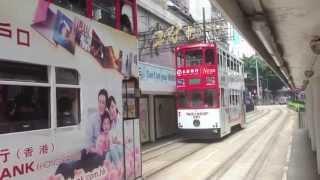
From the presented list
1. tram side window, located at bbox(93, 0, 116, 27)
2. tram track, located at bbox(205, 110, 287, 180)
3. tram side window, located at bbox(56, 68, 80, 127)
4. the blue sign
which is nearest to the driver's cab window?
the blue sign

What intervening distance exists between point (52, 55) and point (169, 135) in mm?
21003

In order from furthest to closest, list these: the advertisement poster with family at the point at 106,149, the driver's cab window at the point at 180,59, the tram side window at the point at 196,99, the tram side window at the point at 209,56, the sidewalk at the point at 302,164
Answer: the driver's cab window at the point at 180,59 → the tram side window at the point at 196,99 → the tram side window at the point at 209,56 → the sidewalk at the point at 302,164 → the advertisement poster with family at the point at 106,149

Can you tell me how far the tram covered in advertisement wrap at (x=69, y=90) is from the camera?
609cm

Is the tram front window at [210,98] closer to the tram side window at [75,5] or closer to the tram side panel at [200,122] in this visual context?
the tram side panel at [200,122]

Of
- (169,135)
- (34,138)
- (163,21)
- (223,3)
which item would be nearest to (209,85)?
(169,135)

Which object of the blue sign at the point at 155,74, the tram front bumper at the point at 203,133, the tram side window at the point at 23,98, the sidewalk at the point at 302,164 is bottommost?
the sidewalk at the point at 302,164

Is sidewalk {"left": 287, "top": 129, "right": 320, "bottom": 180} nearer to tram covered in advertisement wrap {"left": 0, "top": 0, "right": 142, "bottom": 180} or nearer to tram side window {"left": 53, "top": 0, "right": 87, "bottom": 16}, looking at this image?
tram covered in advertisement wrap {"left": 0, "top": 0, "right": 142, "bottom": 180}

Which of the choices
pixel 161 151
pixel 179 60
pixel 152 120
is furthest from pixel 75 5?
pixel 152 120

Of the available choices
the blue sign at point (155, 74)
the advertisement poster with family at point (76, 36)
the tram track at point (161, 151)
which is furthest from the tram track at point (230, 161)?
the advertisement poster with family at point (76, 36)

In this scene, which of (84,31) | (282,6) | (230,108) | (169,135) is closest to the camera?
(282,6)

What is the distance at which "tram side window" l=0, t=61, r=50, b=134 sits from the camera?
19.6 feet

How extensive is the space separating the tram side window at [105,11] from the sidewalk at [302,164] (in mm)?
5776

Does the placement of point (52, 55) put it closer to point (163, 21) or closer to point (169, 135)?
point (169, 135)

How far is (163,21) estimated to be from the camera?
32250 mm
